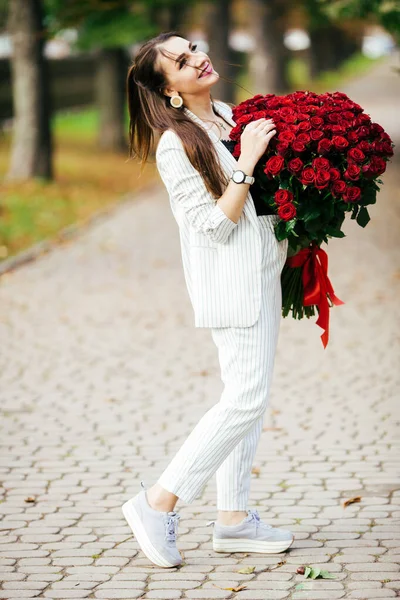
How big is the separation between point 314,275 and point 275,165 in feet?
2.12

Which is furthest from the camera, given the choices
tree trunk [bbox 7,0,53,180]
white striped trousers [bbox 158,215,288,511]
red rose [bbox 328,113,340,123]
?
tree trunk [bbox 7,0,53,180]

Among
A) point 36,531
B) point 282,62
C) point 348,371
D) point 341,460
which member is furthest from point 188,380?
point 282,62

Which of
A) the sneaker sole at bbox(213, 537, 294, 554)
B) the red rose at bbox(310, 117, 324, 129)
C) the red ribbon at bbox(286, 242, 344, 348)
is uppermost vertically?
the red rose at bbox(310, 117, 324, 129)

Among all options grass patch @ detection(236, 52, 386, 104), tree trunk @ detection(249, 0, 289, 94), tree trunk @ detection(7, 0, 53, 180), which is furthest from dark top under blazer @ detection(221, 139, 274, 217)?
grass patch @ detection(236, 52, 386, 104)

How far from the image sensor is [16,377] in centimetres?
711

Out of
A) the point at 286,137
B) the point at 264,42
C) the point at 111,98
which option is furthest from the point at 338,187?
the point at 264,42

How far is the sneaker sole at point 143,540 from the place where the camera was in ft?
12.8

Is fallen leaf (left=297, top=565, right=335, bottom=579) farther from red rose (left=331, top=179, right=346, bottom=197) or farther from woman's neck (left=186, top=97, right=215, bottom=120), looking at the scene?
woman's neck (left=186, top=97, right=215, bottom=120)

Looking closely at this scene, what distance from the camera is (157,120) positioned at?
381 centimetres

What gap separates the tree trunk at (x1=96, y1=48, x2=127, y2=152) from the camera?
23000mm

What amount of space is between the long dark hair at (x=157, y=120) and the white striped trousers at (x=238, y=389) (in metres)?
0.28

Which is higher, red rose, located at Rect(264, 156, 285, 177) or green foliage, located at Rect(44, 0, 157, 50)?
green foliage, located at Rect(44, 0, 157, 50)

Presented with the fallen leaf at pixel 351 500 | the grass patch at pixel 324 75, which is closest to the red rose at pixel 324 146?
the fallen leaf at pixel 351 500

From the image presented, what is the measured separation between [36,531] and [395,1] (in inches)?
417
